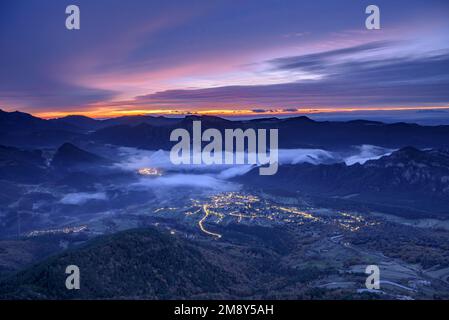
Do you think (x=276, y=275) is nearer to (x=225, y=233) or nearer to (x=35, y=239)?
(x=225, y=233)

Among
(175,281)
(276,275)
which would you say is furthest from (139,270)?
(276,275)

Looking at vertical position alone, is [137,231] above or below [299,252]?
above

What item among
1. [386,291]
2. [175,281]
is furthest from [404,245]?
[175,281]
